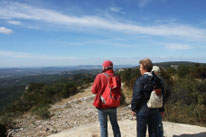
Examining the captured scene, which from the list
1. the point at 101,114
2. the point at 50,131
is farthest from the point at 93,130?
the point at 50,131

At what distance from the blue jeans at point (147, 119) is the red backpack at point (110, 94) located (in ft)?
1.68

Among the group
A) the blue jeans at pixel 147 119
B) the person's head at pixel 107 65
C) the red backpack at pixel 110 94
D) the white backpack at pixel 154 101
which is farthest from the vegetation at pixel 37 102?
the white backpack at pixel 154 101

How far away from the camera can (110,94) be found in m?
2.88

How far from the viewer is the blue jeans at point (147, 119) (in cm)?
247

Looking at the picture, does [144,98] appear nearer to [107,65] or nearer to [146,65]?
[146,65]

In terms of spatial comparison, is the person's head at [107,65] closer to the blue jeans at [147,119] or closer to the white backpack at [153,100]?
the white backpack at [153,100]

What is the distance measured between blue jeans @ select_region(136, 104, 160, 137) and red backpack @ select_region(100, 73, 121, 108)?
51cm

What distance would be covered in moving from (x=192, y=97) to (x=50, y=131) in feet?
21.0

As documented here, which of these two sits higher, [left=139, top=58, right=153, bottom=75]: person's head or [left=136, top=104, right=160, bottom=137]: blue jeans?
[left=139, top=58, right=153, bottom=75]: person's head

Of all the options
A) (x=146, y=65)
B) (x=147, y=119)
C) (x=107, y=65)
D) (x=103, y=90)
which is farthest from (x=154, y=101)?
(x=107, y=65)

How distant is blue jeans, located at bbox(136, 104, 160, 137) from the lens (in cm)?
247

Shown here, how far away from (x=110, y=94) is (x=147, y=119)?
0.75m

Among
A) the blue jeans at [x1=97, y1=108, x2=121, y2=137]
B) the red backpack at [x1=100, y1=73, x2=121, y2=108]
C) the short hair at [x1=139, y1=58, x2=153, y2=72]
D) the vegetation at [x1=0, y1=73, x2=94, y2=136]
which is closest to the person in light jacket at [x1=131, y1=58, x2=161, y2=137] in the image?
the short hair at [x1=139, y1=58, x2=153, y2=72]

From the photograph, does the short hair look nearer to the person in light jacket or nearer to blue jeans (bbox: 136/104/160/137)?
the person in light jacket
